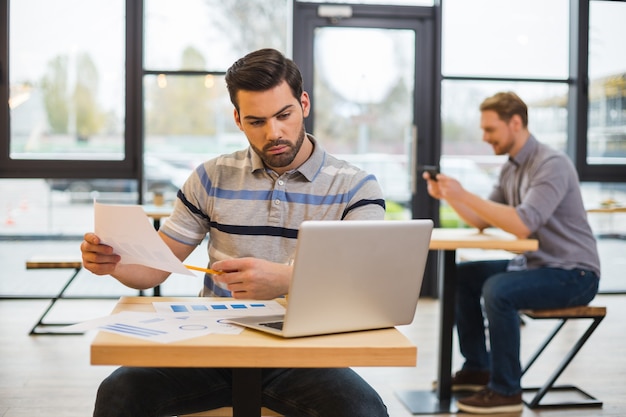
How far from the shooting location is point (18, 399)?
3.25 m

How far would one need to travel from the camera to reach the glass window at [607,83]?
5.93m

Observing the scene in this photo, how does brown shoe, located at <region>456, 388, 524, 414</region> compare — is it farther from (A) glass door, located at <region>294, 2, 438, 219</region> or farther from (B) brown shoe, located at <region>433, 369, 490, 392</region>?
(A) glass door, located at <region>294, 2, 438, 219</region>

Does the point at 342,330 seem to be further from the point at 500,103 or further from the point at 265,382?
the point at 500,103

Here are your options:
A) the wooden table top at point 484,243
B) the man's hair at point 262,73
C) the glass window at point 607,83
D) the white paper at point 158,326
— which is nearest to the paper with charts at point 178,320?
the white paper at point 158,326

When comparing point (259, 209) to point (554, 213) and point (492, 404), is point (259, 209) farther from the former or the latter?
point (554, 213)

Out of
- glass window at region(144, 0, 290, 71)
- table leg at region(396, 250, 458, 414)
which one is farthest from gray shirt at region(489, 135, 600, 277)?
glass window at region(144, 0, 290, 71)

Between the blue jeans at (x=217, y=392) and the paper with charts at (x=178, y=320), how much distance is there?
5.9 inches

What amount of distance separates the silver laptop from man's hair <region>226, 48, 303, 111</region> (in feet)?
2.30

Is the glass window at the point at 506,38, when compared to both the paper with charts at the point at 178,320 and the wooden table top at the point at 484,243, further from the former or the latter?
the paper with charts at the point at 178,320

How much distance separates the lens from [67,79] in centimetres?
552

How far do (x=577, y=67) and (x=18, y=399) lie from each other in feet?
15.3

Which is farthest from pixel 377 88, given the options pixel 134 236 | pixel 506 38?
pixel 134 236

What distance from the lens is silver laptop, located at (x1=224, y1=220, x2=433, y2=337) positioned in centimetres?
133

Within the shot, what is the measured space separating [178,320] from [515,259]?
2.31 m
